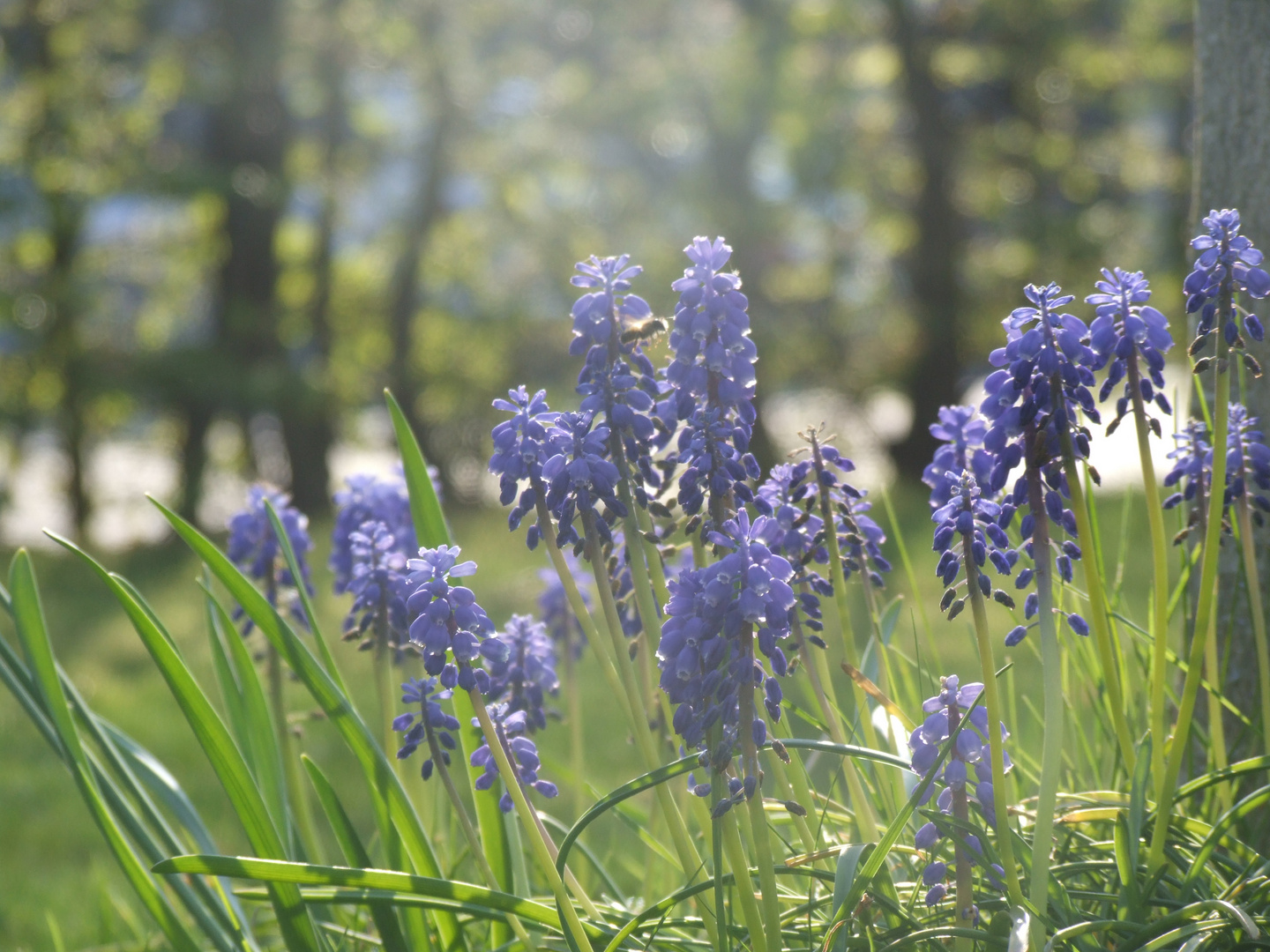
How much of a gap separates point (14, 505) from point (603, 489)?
41.6ft

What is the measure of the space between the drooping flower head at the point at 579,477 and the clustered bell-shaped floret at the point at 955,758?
57 cm

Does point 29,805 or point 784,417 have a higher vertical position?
point 784,417

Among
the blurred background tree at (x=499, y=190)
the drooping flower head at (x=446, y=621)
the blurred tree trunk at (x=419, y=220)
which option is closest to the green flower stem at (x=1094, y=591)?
Answer: the drooping flower head at (x=446, y=621)

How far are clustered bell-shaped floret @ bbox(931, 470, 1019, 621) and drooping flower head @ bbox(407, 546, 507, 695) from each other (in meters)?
0.69

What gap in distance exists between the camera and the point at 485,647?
1.72 meters

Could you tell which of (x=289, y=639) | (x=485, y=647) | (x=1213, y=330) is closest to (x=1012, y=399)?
(x=1213, y=330)

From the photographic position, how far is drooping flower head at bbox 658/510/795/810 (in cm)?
152

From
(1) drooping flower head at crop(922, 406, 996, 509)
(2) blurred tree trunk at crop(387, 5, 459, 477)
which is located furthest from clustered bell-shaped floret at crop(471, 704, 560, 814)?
(2) blurred tree trunk at crop(387, 5, 459, 477)

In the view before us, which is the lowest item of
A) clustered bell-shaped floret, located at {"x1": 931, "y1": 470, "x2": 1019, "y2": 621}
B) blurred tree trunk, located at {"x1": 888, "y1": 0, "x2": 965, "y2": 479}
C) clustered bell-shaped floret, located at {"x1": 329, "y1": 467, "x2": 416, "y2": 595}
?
clustered bell-shaped floret, located at {"x1": 931, "y1": 470, "x2": 1019, "y2": 621}

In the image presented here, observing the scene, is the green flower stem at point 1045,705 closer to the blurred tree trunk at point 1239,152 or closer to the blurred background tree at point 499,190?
the blurred tree trunk at point 1239,152

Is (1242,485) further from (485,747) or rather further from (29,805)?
(29,805)

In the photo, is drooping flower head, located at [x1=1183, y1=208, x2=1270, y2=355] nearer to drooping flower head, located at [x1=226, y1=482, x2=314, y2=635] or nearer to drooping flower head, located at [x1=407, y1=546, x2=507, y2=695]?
drooping flower head, located at [x1=407, y1=546, x2=507, y2=695]

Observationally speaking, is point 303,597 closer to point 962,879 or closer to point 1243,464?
point 962,879

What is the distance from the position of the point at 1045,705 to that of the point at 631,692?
0.64 m
